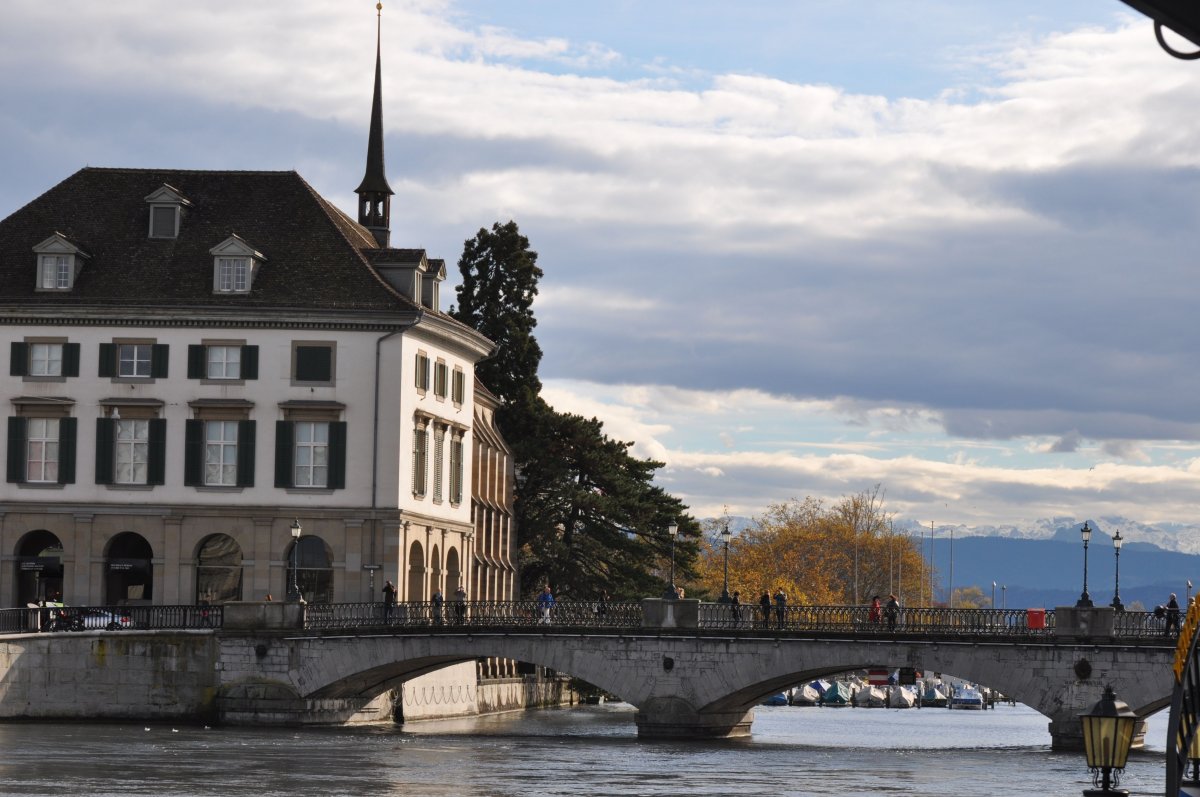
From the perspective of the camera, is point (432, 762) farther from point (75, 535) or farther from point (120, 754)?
point (75, 535)

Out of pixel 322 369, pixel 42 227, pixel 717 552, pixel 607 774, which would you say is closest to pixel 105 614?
pixel 322 369

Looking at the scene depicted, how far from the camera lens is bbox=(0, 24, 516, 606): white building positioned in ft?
234

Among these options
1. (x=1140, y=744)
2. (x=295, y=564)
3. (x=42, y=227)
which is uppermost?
(x=42, y=227)

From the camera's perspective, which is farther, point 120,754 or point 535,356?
point 535,356

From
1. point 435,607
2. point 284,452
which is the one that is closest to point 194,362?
point 284,452

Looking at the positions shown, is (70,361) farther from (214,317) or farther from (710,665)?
(710,665)

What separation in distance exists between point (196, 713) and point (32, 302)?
16506 millimetres

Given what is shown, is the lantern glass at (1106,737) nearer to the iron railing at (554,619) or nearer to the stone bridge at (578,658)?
the stone bridge at (578,658)

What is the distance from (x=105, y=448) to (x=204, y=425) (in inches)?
130

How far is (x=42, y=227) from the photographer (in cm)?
7475

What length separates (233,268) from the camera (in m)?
72.4

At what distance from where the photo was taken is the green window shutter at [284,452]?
71.3 meters

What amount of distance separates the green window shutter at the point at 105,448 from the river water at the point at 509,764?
1239 cm

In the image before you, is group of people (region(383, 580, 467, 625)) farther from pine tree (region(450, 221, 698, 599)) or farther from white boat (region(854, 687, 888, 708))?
white boat (region(854, 687, 888, 708))
